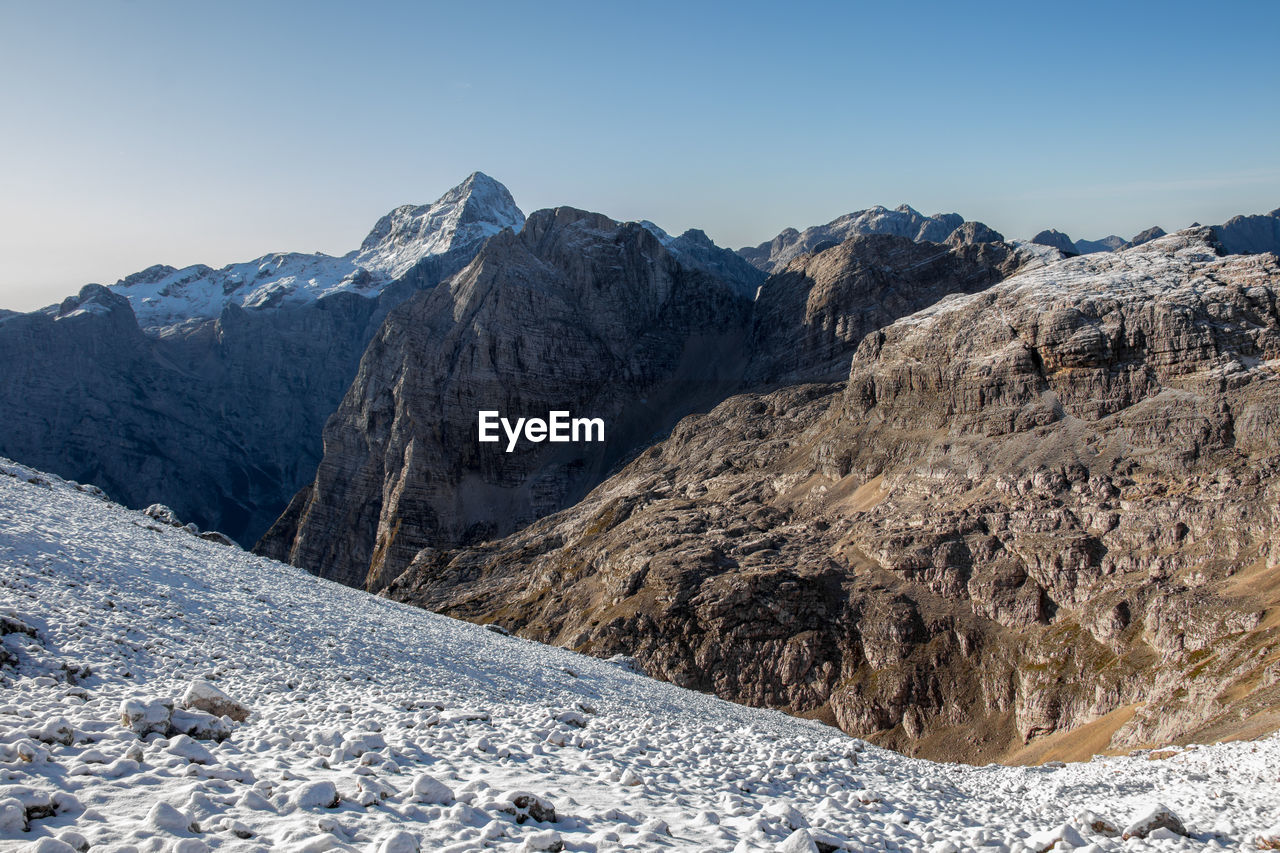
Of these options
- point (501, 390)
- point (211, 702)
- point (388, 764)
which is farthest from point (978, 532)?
point (501, 390)

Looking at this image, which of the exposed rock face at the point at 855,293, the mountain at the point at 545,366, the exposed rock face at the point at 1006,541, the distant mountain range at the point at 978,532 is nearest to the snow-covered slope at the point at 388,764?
the distant mountain range at the point at 978,532

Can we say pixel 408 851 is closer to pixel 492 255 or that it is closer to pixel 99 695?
pixel 99 695

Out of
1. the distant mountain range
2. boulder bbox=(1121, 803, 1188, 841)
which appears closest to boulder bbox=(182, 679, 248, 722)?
boulder bbox=(1121, 803, 1188, 841)

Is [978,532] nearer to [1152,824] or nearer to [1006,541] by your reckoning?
[1006,541]

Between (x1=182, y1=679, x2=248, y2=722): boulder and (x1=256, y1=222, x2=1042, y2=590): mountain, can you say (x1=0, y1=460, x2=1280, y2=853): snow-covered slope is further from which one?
(x1=256, y1=222, x2=1042, y2=590): mountain

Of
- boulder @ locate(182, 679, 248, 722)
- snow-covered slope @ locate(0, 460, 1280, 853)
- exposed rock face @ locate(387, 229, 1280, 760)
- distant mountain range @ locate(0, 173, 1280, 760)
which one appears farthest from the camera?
distant mountain range @ locate(0, 173, 1280, 760)
